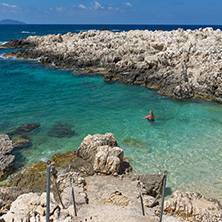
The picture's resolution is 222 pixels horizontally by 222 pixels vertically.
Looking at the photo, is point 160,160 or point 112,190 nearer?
point 112,190

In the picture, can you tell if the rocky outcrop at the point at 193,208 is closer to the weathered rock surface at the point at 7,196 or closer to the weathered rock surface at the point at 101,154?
the weathered rock surface at the point at 101,154

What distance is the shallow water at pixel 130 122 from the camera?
14.4m

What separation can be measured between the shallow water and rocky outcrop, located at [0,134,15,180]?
1.07m

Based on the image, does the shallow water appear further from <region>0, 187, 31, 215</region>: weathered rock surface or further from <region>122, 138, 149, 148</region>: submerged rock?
<region>0, 187, 31, 215</region>: weathered rock surface

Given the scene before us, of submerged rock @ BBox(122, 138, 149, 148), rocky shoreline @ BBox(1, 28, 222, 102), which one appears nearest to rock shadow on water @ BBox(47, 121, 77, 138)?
submerged rock @ BBox(122, 138, 149, 148)

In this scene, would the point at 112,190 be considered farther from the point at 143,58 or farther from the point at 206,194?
the point at 143,58

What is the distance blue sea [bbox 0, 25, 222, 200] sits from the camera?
1438 centimetres

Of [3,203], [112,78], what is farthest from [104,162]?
[112,78]

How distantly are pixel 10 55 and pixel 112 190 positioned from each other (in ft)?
176

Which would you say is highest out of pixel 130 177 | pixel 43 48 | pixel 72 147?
pixel 43 48

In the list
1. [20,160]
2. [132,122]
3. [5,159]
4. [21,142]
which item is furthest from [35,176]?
[132,122]

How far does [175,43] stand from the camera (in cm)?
3666

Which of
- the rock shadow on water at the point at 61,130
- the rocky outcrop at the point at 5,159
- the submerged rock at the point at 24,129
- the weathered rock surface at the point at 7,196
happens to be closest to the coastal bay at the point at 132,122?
the rock shadow on water at the point at 61,130

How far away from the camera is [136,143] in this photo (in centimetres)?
1725
